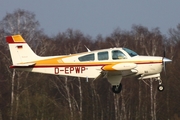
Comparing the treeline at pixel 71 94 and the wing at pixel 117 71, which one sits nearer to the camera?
the wing at pixel 117 71

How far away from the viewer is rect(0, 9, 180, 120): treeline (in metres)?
54.1

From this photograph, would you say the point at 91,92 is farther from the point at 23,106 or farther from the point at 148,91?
the point at 23,106

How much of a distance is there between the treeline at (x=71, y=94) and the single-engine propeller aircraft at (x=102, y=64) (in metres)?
18.3

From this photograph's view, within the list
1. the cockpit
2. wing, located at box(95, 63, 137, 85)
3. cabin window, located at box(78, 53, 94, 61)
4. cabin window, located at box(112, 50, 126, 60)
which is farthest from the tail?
cabin window, located at box(112, 50, 126, 60)

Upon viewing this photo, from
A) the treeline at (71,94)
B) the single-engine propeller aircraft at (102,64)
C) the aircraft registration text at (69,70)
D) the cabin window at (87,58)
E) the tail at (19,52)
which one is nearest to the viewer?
the single-engine propeller aircraft at (102,64)

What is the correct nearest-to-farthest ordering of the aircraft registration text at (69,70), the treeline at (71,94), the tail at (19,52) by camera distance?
the aircraft registration text at (69,70), the tail at (19,52), the treeline at (71,94)

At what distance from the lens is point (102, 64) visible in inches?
1302

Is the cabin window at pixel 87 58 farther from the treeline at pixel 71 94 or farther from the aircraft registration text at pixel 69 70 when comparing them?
the treeline at pixel 71 94

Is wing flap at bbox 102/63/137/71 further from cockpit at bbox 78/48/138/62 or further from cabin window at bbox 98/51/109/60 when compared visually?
cabin window at bbox 98/51/109/60

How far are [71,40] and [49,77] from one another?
44.8ft

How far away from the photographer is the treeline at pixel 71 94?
54.1m

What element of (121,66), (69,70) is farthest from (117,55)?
(69,70)

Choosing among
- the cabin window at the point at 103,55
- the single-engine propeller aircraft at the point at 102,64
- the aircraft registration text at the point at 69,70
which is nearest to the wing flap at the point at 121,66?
the single-engine propeller aircraft at the point at 102,64

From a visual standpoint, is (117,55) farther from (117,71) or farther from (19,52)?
(19,52)
